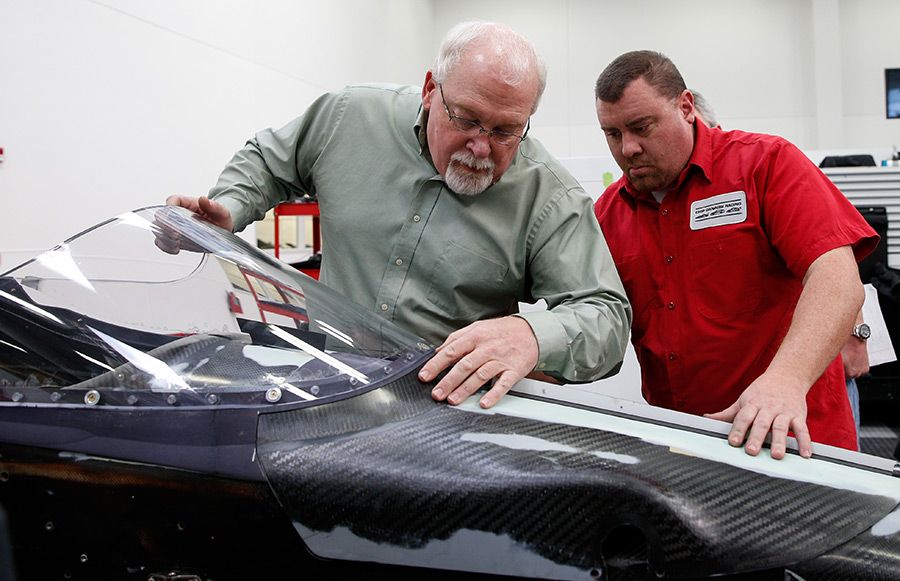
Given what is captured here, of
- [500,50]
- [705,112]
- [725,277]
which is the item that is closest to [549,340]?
[500,50]

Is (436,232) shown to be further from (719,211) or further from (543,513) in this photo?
(543,513)

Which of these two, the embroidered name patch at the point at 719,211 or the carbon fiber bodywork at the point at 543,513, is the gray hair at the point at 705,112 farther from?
the carbon fiber bodywork at the point at 543,513

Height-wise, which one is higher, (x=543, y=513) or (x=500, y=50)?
(x=500, y=50)

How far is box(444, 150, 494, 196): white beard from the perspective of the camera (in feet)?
5.67

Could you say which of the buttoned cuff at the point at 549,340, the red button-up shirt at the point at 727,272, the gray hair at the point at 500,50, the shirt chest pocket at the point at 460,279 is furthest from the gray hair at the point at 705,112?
the buttoned cuff at the point at 549,340

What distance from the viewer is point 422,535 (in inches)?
39.3

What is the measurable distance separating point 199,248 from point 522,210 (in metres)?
0.85

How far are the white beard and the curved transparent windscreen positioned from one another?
522 millimetres

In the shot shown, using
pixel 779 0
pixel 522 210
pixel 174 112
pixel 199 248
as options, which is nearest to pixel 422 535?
pixel 199 248

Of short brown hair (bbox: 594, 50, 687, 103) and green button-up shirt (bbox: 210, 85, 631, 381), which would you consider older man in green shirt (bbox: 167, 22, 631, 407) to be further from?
short brown hair (bbox: 594, 50, 687, 103)

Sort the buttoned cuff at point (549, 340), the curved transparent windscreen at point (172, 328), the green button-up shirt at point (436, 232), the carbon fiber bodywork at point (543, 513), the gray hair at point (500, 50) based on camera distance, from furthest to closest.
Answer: the green button-up shirt at point (436, 232), the gray hair at point (500, 50), the buttoned cuff at point (549, 340), the curved transparent windscreen at point (172, 328), the carbon fiber bodywork at point (543, 513)

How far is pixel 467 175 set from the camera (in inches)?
69.6

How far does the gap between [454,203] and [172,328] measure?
0.85m

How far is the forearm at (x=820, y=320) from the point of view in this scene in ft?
4.84
